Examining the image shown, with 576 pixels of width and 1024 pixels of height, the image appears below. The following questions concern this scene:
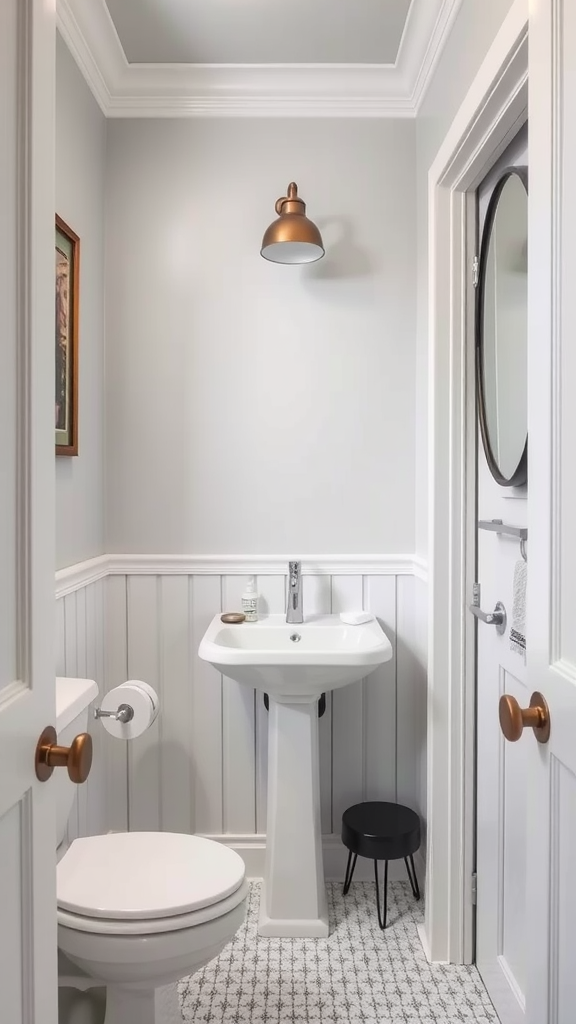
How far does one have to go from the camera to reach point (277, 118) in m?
2.21

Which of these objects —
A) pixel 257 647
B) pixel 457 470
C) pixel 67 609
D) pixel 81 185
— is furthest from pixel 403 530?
pixel 81 185

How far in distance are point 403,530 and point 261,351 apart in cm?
74

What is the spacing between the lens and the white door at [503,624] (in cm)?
150

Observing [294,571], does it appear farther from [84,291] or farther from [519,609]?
[84,291]

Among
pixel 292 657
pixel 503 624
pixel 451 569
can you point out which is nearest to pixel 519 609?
pixel 503 624

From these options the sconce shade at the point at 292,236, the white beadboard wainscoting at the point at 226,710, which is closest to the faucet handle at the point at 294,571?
the white beadboard wainscoting at the point at 226,710

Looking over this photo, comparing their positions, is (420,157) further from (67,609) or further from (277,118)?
(67,609)

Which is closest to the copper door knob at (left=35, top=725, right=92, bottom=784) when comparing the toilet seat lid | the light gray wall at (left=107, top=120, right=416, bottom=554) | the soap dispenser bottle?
the toilet seat lid

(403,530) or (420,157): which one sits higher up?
(420,157)

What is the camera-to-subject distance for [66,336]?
1861 millimetres

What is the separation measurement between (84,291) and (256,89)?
33.4 inches

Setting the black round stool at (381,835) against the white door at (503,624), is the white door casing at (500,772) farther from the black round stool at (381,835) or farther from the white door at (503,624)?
the black round stool at (381,835)

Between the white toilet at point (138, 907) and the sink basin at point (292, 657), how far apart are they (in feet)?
1.35

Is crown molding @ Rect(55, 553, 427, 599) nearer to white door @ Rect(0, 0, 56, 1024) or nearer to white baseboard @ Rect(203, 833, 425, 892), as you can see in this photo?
white baseboard @ Rect(203, 833, 425, 892)
